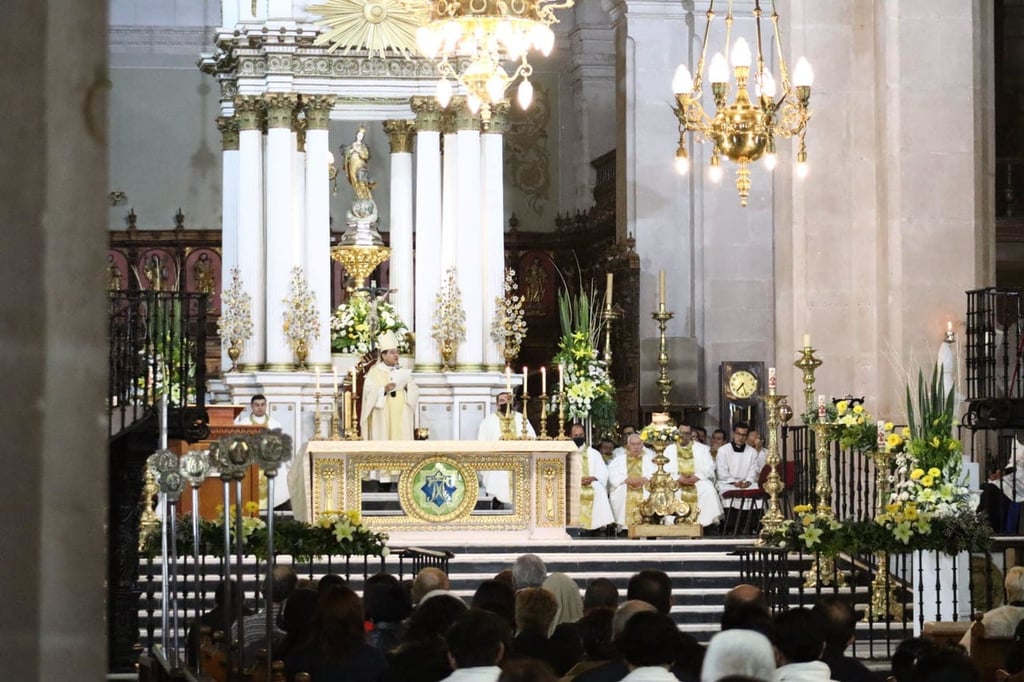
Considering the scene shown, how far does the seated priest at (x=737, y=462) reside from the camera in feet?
72.6

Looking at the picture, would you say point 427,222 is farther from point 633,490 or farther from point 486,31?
point 486,31

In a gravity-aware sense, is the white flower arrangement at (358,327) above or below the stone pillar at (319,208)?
below

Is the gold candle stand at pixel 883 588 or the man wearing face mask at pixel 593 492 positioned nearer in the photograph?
the gold candle stand at pixel 883 588

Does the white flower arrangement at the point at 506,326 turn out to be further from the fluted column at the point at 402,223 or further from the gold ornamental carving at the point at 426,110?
the gold ornamental carving at the point at 426,110

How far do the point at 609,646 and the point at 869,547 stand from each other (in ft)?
23.5

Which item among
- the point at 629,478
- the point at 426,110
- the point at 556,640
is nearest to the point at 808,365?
the point at 629,478

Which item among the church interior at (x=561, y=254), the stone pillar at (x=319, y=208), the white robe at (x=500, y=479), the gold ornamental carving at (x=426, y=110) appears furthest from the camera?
the gold ornamental carving at (x=426, y=110)

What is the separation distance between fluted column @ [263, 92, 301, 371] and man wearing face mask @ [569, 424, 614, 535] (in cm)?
429

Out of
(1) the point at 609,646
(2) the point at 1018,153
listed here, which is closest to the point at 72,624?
(1) the point at 609,646

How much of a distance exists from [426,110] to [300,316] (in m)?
2.98

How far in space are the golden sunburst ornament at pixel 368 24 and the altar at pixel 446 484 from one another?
630cm

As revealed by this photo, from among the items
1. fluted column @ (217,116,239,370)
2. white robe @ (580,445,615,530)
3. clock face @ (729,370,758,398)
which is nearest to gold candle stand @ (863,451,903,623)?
white robe @ (580,445,615,530)

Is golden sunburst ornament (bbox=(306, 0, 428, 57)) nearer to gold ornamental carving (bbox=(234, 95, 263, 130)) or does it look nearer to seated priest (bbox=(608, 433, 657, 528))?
gold ornamental carving (bbox=(234, 95, 263, 130))

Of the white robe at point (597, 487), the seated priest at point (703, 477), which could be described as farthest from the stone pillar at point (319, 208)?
the seated priest at point (703, 477)
